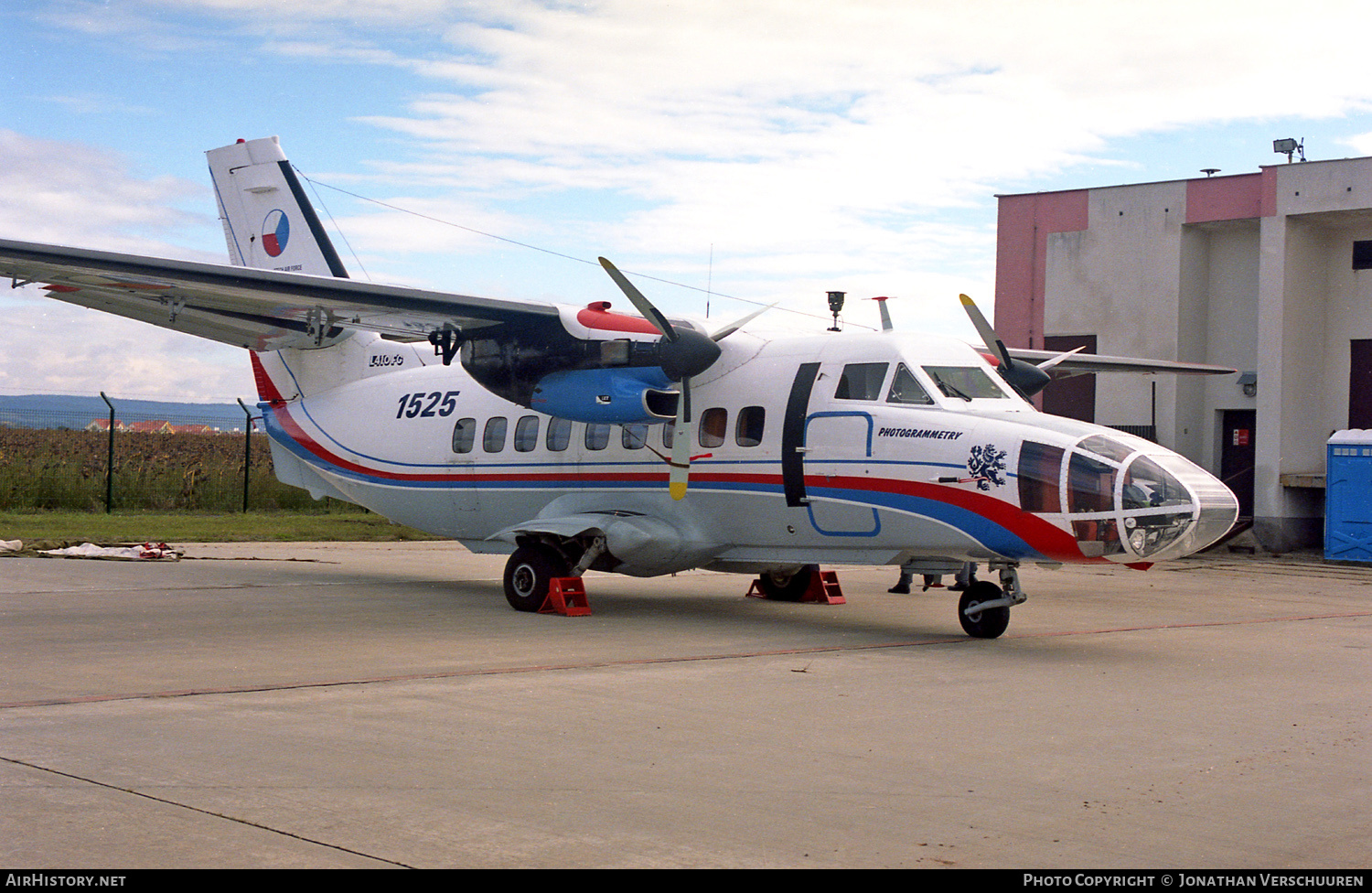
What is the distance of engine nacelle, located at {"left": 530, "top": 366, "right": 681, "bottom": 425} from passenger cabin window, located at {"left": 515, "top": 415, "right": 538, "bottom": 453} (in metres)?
1.68

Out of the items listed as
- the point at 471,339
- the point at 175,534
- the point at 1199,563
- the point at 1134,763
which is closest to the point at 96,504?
the point at 175,534

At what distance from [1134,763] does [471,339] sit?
9.70m

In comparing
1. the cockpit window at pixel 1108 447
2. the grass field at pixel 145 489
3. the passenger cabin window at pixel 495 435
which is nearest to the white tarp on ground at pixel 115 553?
the passenger cabin window at pixel 495 435

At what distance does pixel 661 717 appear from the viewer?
26.3 ft

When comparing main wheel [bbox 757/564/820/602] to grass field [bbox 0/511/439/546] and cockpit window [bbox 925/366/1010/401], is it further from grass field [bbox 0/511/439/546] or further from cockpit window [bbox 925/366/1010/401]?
grass field [bbox 0/511/439/546]

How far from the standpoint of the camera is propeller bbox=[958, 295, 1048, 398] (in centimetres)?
1362

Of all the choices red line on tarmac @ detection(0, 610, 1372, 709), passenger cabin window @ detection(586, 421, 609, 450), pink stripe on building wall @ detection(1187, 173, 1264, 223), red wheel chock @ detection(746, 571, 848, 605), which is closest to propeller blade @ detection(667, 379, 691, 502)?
passenger cabin window @ detection(586, 421, 609, 450)

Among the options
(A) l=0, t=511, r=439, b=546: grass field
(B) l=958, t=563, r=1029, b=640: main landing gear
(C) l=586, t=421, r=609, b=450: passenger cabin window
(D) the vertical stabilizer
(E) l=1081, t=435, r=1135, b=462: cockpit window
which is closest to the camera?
(E) l=1081, t=435, r=1135, b=462: cockpit window

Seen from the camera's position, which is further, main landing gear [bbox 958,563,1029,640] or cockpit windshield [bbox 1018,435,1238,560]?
main landing gear [bbox 958,563,1029,640]

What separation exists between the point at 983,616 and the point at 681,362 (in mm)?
4008

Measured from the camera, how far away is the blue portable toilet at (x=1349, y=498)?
23562 mm

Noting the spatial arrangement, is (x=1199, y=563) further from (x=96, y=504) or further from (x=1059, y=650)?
(x=96, y=504)

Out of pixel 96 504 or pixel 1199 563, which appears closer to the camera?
pixel 1199 563

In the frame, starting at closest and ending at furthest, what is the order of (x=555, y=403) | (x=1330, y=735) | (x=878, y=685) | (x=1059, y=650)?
1. (x=1330, y=735)
2. (x=878, y=685)
3. (x=1059, y=650)
4. (x=555, y=403)
